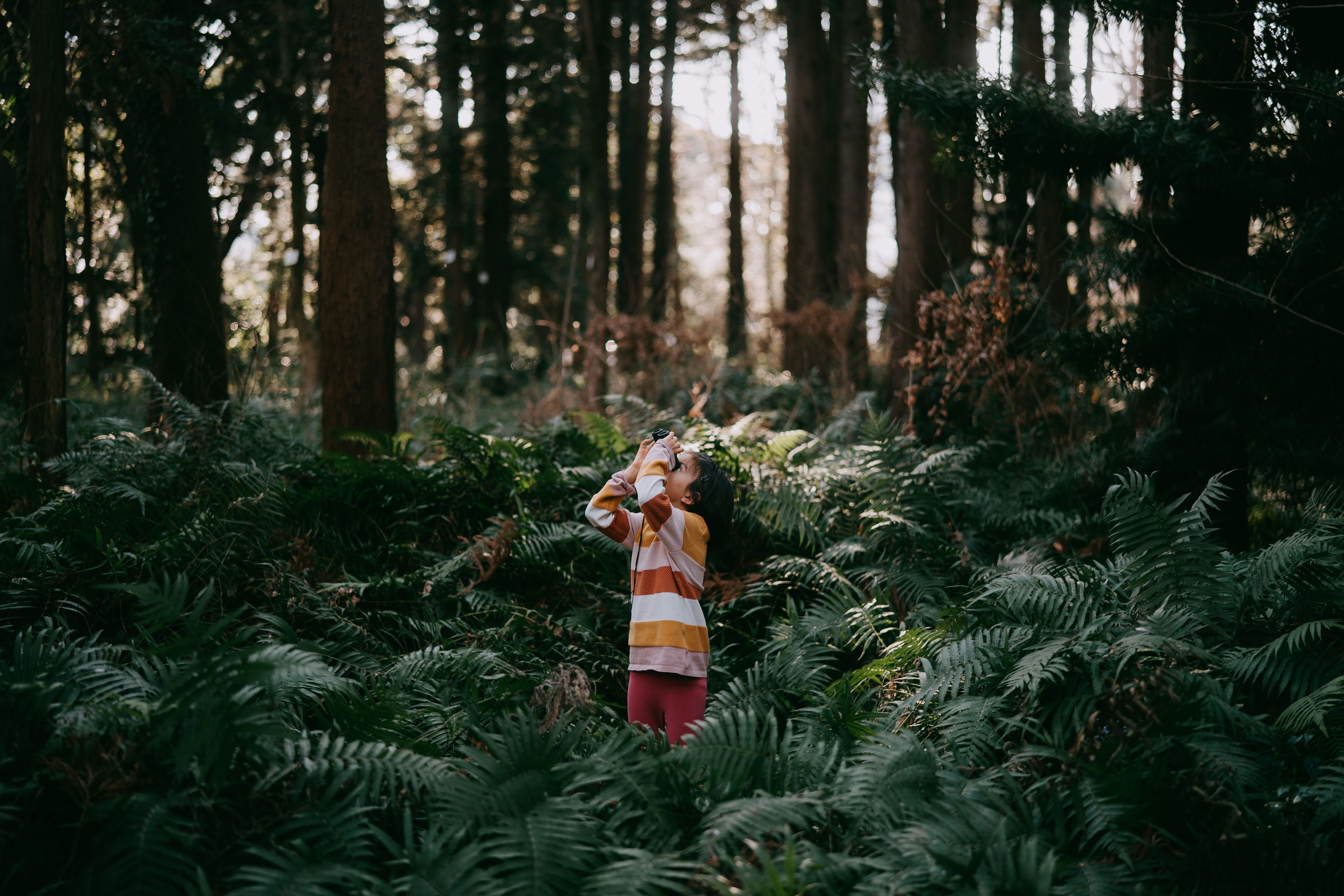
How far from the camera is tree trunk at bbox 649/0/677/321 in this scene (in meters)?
20.2

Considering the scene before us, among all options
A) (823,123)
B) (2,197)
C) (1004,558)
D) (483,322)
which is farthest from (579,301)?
(1004,558)

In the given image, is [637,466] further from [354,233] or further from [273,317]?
[273,317]

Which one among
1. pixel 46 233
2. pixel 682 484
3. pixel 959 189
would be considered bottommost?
pixel 682 484

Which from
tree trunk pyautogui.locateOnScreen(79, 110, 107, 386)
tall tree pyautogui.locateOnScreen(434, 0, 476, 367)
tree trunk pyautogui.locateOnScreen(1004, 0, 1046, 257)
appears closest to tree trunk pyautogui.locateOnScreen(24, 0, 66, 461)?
tree trunk pyautogui.locateOnScreen(79, 110, 107, 386)

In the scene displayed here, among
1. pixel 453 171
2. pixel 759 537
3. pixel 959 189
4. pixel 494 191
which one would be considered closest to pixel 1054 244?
pixel 959 189

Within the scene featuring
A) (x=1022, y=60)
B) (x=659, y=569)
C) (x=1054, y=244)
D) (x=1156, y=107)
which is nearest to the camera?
(x=659, y=569)

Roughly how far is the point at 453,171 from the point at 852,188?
857cm

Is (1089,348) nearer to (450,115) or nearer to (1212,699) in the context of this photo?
(1212,699)

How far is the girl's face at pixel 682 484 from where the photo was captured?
154 inches

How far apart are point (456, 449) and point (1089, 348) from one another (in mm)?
4656

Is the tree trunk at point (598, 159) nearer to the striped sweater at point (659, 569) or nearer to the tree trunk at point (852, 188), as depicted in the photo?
the tree trunk at point (852, 188)

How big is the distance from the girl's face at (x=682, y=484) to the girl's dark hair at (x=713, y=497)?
0.04 ft

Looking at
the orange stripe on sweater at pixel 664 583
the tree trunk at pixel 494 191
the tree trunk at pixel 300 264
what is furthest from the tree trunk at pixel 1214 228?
the tree trunk at pixel 494 191

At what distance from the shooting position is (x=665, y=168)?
20.9 meters
